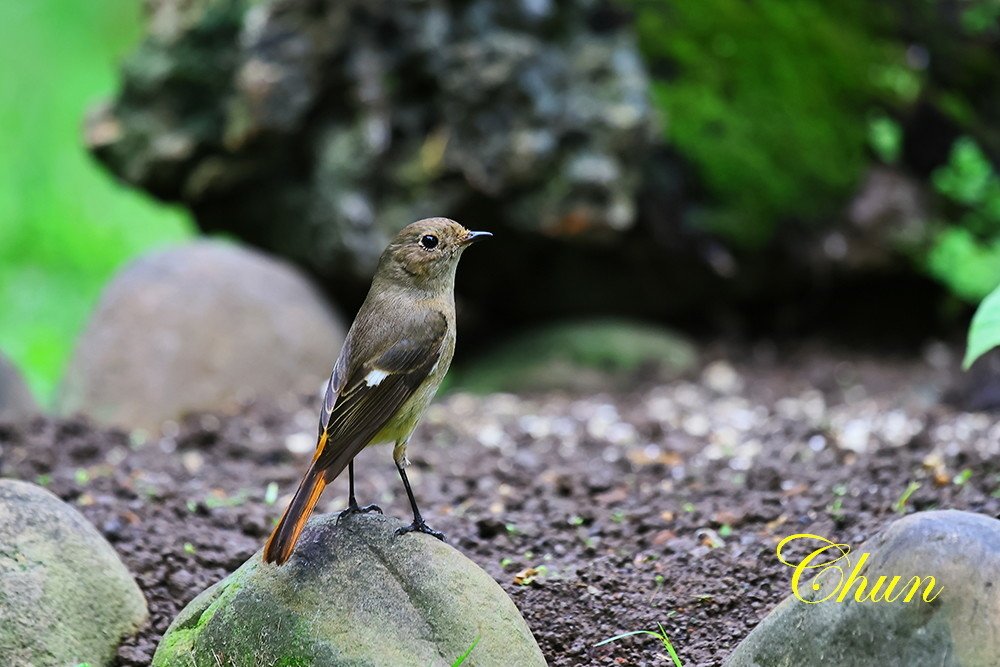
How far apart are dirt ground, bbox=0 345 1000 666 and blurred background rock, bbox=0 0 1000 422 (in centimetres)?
113

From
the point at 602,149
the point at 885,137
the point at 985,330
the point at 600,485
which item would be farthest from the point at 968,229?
the point at 985,330

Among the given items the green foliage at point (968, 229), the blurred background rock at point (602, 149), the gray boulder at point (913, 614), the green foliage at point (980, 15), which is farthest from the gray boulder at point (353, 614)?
the green foliage at point (980, 15)

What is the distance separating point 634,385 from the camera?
293 inches

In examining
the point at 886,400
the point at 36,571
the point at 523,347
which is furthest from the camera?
the point at 523,347

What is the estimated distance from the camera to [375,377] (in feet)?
12.4

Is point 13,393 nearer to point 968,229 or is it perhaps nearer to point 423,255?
point 423,255

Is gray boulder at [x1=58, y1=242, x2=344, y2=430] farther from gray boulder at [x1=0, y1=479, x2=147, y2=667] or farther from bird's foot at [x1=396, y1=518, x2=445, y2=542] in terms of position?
bird's foot at [x1=396, y1=518, x2=445, y2=542]

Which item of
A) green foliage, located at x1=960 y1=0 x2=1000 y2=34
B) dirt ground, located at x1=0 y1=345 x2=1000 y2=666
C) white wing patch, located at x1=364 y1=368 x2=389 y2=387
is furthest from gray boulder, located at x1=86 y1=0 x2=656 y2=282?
white wing patch, located at x1=364 y1=368 x2=389 y2=387

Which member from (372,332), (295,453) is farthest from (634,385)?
(372,332)

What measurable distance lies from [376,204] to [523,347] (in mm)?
1469

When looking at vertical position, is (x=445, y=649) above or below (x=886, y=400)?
above

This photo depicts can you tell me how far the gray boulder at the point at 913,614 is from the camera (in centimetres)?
278

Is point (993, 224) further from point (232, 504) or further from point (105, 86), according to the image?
point (105, 86)

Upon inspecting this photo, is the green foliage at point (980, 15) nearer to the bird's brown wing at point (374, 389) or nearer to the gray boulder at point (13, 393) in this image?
the bird's brown wing at point (374, 389)
